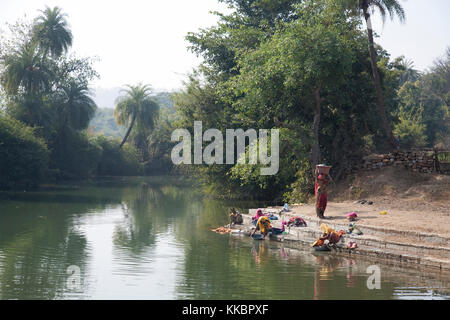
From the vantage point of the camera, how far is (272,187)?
2783 cm

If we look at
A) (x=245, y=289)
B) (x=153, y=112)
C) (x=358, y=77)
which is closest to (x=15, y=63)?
(x=153, y=112)

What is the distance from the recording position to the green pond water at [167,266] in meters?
9.77

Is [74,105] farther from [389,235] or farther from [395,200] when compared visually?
[389,235]

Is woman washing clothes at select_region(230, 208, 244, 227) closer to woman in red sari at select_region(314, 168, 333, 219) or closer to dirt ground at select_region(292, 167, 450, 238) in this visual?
dirt ground at select_region(292, 167, 450, 238)

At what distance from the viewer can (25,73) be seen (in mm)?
41469

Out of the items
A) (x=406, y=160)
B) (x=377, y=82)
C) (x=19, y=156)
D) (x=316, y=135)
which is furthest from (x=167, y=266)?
(x=19, y=156)

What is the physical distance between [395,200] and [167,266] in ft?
30.8

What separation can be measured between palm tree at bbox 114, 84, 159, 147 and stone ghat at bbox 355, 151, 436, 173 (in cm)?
4497

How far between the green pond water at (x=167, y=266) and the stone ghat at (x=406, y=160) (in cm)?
657

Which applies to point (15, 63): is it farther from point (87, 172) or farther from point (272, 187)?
point (272, 187)

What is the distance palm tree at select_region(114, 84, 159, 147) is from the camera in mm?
62562

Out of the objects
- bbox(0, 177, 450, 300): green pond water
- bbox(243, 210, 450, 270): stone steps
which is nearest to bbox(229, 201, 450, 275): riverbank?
bbox(243, 210, 450, 270): stone steps

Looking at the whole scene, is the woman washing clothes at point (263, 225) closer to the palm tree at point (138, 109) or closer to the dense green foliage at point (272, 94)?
the dense green foliage at point (272, 94)

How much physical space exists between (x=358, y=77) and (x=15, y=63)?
98.3 ft
